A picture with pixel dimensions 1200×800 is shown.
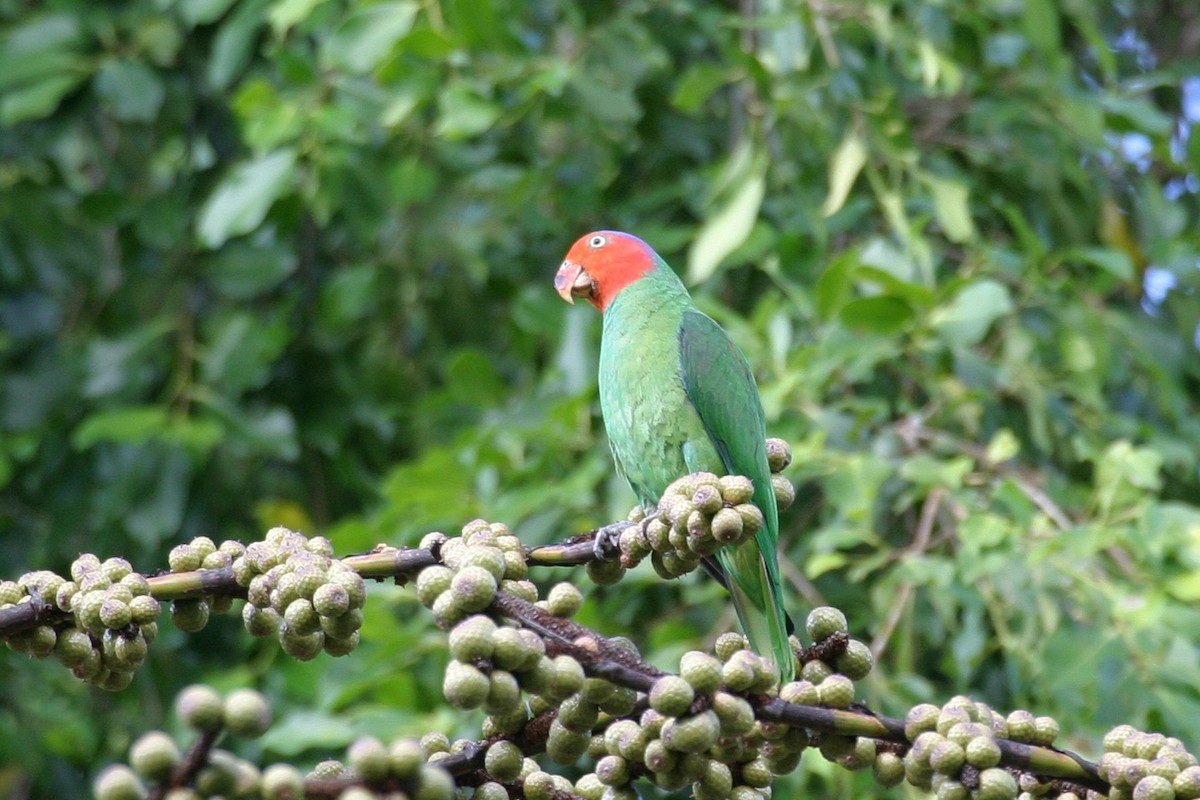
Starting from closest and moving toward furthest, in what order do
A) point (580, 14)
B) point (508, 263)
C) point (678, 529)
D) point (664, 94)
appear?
point (678, 529) → point (580, 14) → point (664, 94) → point (508, 263)

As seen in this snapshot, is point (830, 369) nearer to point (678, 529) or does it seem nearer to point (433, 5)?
point (433, 5)

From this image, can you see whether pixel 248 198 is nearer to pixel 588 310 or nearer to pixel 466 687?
pixel 588 310

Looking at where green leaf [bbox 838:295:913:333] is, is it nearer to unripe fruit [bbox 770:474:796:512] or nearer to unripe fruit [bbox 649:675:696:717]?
unripe fruit [bbox 770:474:796:512]

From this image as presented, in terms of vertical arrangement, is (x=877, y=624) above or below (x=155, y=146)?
below

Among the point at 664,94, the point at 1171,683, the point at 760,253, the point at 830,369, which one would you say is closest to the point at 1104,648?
the point at 1171,683

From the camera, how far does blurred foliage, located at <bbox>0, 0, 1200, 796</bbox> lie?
3.10 meters

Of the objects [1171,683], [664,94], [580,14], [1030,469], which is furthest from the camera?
[664,94]

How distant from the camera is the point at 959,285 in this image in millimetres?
3170

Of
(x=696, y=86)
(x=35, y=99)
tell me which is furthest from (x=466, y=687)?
(x=35, y=99)

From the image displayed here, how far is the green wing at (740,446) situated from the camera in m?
2.02

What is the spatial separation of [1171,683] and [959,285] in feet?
3.28

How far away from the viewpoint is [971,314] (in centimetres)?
309

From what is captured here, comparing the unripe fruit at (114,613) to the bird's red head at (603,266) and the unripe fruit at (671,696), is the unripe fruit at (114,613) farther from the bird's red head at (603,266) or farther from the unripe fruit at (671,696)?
the bird's red head at (603,266)

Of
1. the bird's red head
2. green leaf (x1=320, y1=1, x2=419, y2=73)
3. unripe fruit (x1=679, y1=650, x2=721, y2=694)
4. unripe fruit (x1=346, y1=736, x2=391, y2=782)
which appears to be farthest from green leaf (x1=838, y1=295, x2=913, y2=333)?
unripe fruit (x1=346, y1=736, x2=391, y2=782)
